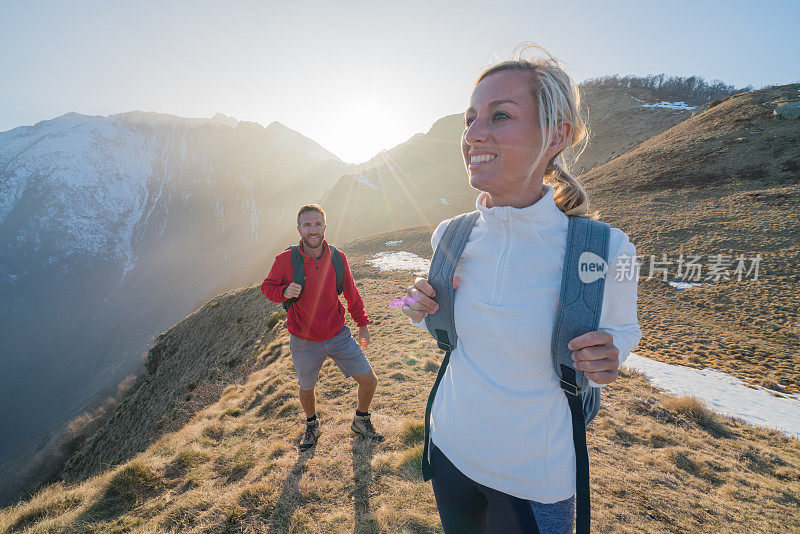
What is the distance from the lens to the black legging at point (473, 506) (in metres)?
1.48

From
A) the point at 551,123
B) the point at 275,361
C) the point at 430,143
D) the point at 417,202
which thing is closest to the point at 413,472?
the point at 551,123

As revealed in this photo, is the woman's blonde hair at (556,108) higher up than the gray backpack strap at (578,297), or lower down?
higher up

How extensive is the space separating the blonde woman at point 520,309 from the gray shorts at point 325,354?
9.57 feet

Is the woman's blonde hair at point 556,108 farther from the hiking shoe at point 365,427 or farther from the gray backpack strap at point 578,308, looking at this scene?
the hiking shoe at point 365,427

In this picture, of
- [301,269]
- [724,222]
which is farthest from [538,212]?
[724,222]

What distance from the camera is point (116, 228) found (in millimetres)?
139500

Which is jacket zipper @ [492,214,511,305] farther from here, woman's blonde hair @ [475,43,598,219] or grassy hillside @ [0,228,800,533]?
grassy hillside @ [0,228,800,533]

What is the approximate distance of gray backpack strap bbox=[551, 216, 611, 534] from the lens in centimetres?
127

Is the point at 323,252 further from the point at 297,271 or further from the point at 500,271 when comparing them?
the point at 500,271

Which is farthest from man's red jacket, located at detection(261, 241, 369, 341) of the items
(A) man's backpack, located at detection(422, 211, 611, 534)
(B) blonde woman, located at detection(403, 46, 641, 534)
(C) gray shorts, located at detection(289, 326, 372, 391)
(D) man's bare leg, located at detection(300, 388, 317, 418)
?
(A) man's backpack, located at detection(422, 211, 611, 534)

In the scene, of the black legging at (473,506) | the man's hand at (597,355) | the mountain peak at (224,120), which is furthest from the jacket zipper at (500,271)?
the mountain peak at (224,120)

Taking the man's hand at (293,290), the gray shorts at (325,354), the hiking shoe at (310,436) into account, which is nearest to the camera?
the man's hand at (293,290)

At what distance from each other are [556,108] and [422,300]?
1.16m

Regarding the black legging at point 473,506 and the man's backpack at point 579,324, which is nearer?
the man's backpack at point 579,324
